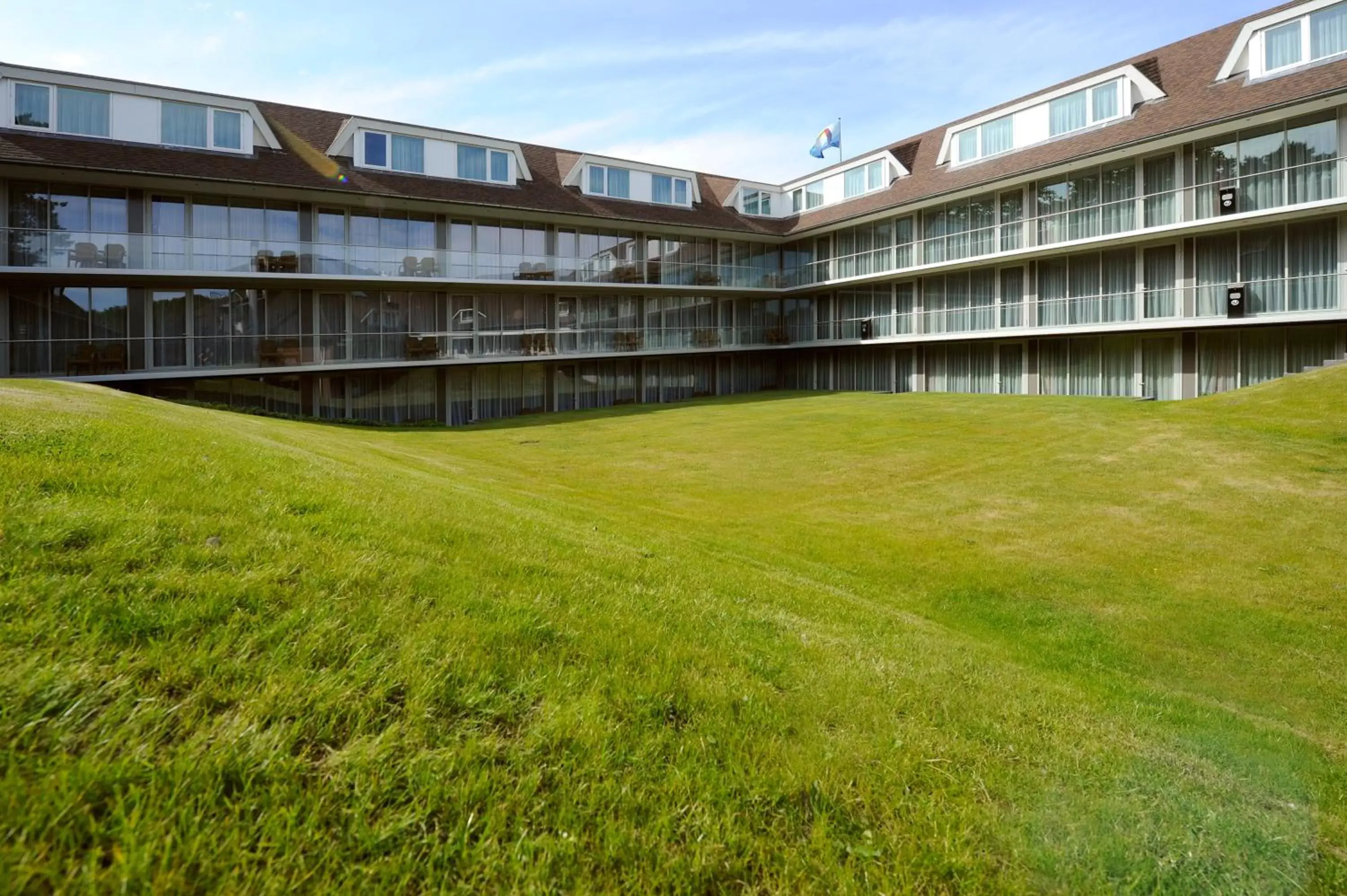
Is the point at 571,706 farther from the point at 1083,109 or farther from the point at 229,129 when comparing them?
the point at 1083,109

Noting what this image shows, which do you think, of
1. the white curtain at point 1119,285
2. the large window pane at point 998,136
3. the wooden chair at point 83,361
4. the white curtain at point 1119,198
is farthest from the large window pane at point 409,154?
the white curtain at point 1119,285

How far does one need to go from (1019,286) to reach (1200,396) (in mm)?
8654

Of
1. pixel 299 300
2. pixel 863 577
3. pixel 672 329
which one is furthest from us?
pixel 672 329

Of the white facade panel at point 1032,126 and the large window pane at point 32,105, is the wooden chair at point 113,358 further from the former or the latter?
the white facade panel at point 1032,126

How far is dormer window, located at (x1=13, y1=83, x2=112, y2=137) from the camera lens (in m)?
22.8

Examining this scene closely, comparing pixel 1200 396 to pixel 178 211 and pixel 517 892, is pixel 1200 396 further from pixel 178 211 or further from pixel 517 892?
pixel 178 211

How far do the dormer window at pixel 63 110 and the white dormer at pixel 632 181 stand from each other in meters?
17.8

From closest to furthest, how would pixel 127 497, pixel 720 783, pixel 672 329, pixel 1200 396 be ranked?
pixel 720 783 < pixel 127 497 < pixel 1200 396 < pixel 672 329

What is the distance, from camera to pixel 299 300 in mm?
27391

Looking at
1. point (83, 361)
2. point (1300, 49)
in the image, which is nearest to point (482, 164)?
point (83, 361)

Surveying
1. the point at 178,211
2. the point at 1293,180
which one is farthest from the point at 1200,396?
the point at 178,211

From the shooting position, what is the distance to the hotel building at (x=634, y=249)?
22.7 metres

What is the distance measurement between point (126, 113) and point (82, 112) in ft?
3.86

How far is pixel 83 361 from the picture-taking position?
22.7 meters
